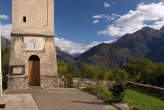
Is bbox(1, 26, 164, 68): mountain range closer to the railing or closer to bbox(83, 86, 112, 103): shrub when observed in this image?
the railing

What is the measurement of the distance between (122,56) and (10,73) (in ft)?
551

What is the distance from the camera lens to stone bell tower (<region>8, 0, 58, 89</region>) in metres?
12.7

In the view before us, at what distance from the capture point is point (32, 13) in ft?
44.3

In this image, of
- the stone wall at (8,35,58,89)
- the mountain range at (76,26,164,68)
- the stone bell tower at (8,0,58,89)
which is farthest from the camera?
the mountain range at (76,26,164,68)

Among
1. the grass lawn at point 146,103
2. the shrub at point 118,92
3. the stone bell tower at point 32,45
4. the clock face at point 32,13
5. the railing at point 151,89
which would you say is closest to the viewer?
the grass lawn at point 146,103

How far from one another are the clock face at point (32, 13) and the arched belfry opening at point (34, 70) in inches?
102

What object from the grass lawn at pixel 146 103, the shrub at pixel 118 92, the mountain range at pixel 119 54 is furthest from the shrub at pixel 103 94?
the mountain range at pixel 119 54

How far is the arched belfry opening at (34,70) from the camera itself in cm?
1328

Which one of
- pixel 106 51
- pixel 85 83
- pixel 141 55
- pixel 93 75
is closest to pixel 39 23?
pixel 85 83

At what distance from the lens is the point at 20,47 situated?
13.0 m

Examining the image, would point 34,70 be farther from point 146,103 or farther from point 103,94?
point 146,103

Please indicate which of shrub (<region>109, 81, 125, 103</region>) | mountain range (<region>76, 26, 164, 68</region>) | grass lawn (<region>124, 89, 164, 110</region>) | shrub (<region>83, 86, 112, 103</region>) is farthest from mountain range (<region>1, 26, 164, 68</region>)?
shrub (<region>109, 81, 125, 103</region>)

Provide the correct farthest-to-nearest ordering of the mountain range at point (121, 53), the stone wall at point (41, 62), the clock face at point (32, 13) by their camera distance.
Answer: the mountain range at point (121, 53) → the clock face at point (32, 13) → the stone wall at point (41, 62)

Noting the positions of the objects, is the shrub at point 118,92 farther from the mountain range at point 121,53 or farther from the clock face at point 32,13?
the mountain range at point 121,53
